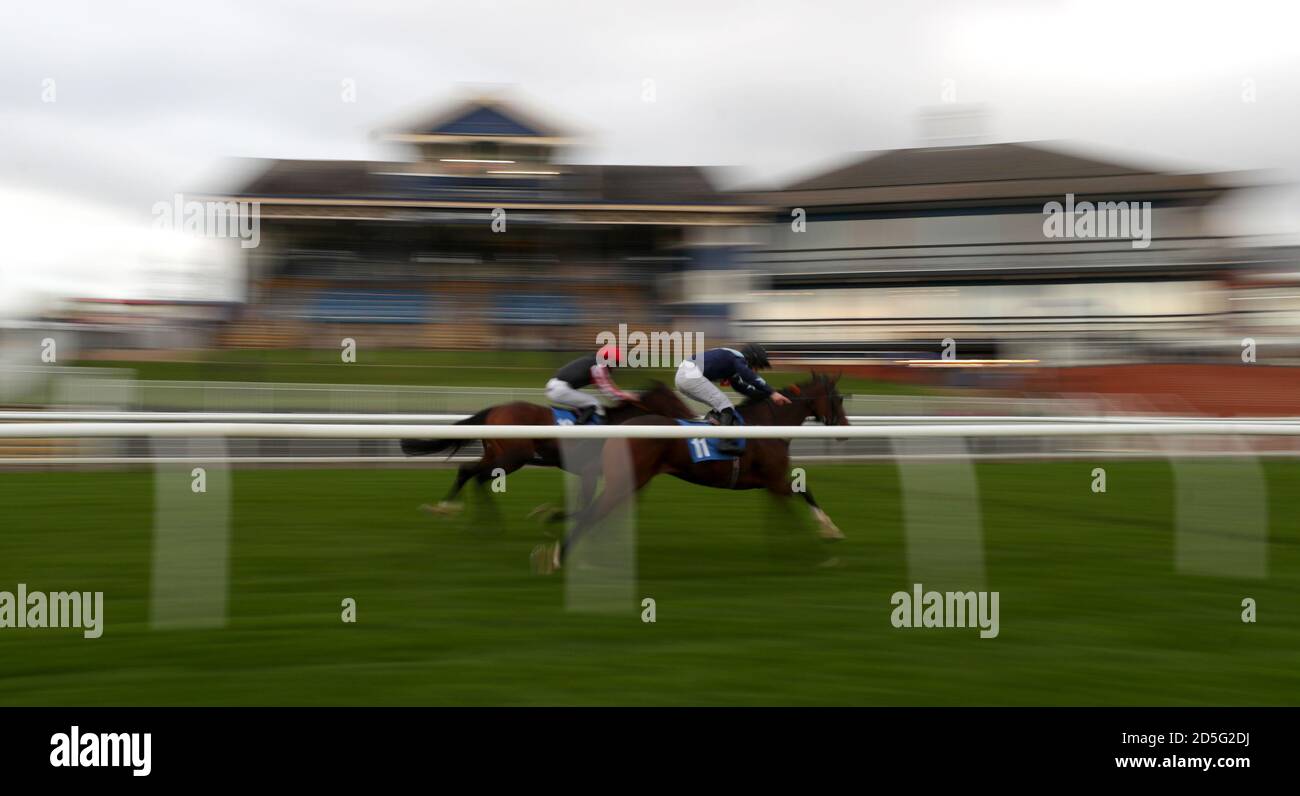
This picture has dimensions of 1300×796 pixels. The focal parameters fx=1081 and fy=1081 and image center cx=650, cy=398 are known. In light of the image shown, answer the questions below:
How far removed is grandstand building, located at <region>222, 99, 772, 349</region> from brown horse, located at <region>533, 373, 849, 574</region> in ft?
34.7

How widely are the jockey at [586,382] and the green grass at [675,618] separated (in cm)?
95

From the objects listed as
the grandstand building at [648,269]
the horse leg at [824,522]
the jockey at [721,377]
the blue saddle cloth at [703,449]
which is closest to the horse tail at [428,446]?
the blue saddle cloth at [703,449]

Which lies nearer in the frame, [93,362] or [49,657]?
[49,657]

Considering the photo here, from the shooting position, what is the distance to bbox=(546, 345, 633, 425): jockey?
5234 mm

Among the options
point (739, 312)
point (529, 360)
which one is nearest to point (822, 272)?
point (739, 312)

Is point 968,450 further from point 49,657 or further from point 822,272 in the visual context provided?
point 822,272

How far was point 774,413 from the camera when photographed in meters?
4.91

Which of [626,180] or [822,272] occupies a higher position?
[626,180]

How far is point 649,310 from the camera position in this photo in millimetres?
16359

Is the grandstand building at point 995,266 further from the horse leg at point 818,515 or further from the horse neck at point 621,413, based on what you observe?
the horse leg at point 818,515

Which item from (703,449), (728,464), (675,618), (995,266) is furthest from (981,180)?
(675,618)

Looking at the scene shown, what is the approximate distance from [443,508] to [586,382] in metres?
0.96

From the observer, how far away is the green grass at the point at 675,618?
270 centimetres

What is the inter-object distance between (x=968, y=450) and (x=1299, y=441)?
1.60 m
